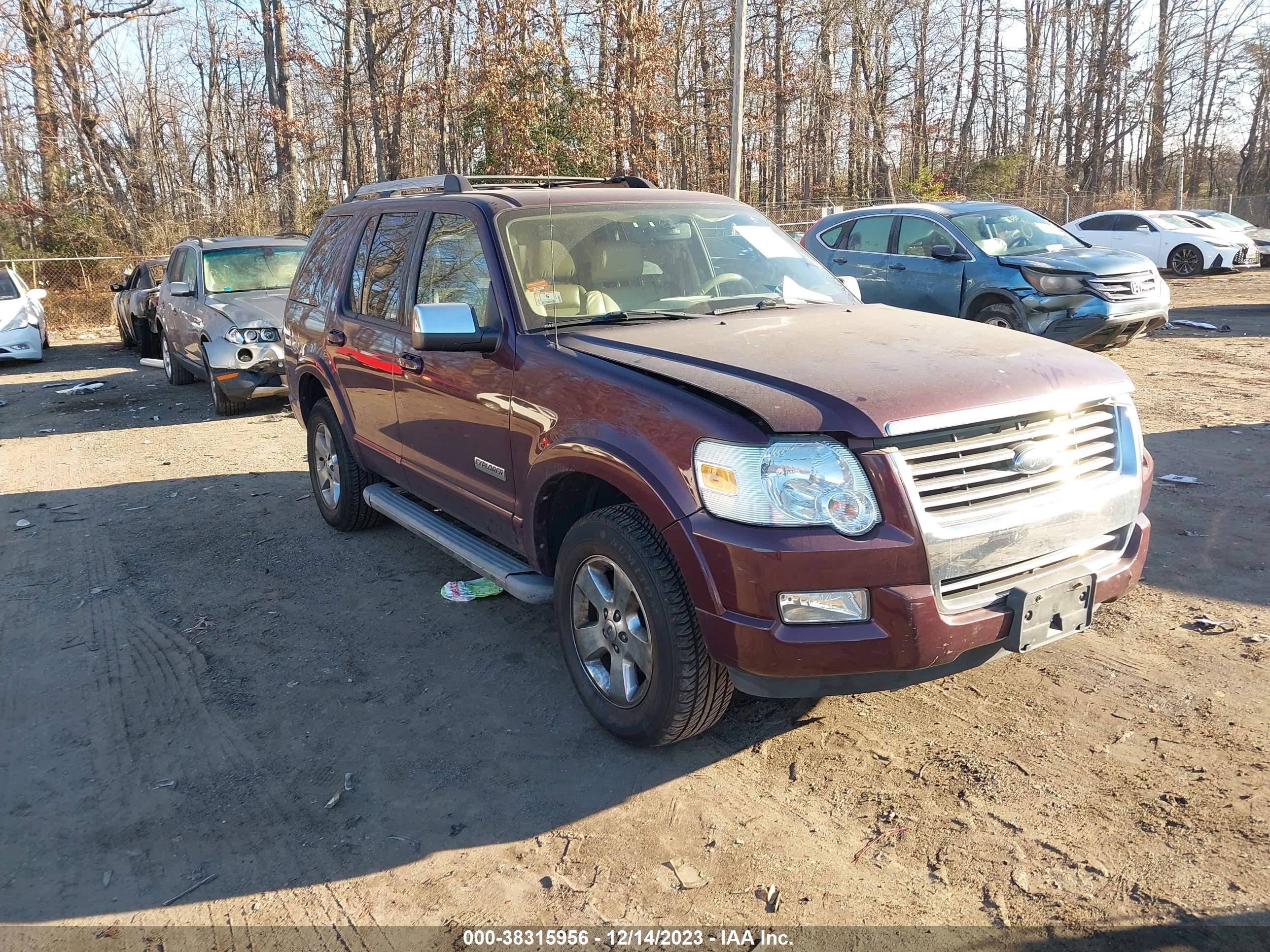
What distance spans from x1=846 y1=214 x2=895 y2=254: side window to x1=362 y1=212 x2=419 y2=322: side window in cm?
744

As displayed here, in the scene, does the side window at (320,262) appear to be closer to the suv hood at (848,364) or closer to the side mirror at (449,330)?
the side mirror at (449,330)

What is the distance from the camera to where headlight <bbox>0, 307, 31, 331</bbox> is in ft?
51.3

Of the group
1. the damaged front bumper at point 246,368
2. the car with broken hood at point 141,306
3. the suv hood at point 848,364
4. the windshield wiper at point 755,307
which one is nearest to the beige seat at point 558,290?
Answer: the suv hood at point 848,364

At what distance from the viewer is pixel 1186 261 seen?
69.7 feet

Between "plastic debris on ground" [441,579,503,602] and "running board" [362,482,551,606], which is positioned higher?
"running board" [362,482,551,606]

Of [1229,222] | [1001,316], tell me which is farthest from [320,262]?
[1229,222]

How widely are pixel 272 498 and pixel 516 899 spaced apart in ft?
17.3

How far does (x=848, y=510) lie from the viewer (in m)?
2.90

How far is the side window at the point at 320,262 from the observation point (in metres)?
6.00

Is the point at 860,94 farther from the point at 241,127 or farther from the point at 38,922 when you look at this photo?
the point at 38,922

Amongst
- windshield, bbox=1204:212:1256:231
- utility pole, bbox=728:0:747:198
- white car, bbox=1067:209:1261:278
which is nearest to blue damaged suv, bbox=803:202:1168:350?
utility pole, bbox=728:0:747:198

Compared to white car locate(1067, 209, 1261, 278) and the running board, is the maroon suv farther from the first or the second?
white car locate(1067, 209, 1261, 278)

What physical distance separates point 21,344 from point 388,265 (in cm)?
1390

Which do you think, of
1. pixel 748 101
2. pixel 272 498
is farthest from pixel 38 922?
pixel 748 101
